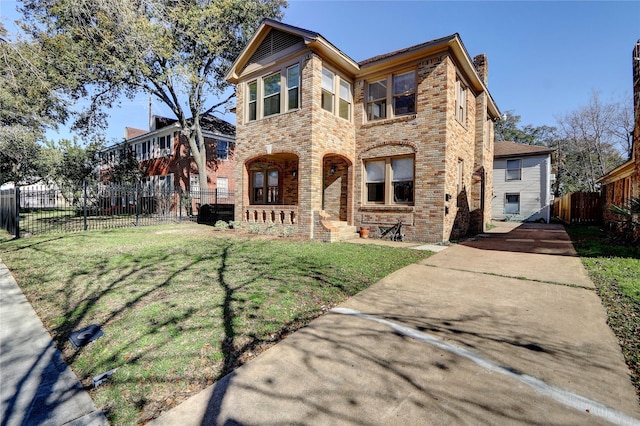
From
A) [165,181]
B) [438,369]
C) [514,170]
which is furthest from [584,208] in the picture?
[165,181]

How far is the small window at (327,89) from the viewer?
35.0 feet

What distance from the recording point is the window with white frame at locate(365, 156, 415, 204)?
10570mm

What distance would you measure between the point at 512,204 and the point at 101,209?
29.2 metres

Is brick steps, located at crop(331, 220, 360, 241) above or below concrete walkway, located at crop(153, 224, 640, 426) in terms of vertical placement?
above

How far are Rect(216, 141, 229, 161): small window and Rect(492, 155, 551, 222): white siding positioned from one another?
22092 millimetres

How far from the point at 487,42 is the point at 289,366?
15.7 meters

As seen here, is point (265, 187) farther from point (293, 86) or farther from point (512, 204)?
point (512, 204)

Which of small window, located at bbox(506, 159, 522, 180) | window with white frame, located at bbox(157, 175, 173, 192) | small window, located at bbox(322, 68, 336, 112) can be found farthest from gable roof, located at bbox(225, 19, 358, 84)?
small window, located at bbox(506, 159, 522, 180)

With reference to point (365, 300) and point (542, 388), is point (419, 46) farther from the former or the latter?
point (542, 388)

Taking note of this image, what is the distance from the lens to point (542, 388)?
2320 millimetres

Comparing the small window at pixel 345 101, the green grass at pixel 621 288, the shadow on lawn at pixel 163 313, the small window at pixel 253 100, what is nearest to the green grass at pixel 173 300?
the shadow on lawn at pixel 163 313

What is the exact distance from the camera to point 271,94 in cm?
1181

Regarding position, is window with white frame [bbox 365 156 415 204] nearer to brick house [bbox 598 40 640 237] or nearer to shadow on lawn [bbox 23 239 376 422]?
shadow on lawn [bbox 23 239 376 422]

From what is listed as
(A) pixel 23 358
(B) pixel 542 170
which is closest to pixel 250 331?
(A) pixel 23 358
